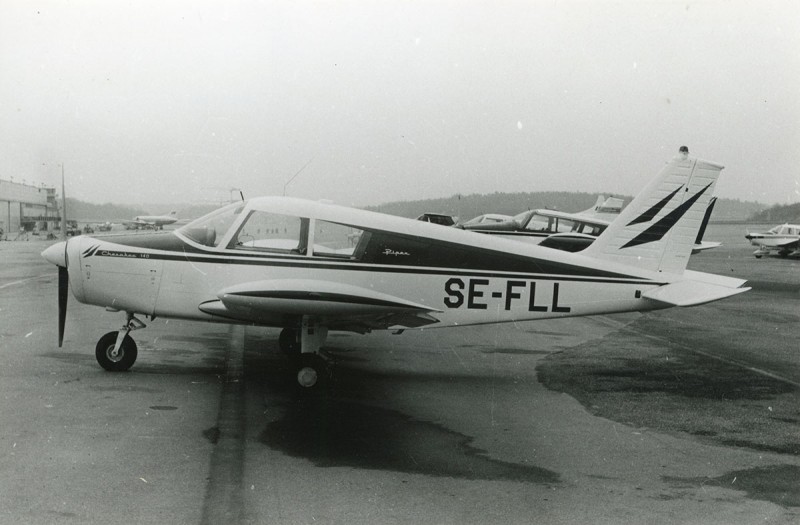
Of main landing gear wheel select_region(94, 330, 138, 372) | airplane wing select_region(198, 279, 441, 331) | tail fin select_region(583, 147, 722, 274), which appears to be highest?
tail fin select_region(583, 147, 722, 274)

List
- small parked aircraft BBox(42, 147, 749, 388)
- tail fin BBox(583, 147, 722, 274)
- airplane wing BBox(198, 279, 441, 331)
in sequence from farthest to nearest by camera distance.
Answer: tail fin BBox(583, 147, 722, 274)
small parked aircraft BBox(42, 147, 749, 388)
airplane wing BBox(198, 279, 441, 331)

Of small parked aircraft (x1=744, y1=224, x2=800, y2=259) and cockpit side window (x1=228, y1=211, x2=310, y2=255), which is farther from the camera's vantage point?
small parked aircraft (x1=744, y1=224, x2=800, y2=259)

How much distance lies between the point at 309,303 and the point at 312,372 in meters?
0.88

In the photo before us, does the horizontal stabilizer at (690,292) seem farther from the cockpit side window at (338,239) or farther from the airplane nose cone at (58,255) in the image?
the airplane nose cone at (58,255)

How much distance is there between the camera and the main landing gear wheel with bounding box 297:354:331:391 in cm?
Result: 773

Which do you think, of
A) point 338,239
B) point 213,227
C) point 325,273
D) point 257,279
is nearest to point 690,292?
point 338,239

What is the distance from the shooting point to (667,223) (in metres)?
8.96

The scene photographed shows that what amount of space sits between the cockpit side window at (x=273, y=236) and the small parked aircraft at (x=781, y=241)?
1472 inches

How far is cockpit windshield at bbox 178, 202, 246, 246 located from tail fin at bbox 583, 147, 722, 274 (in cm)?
437

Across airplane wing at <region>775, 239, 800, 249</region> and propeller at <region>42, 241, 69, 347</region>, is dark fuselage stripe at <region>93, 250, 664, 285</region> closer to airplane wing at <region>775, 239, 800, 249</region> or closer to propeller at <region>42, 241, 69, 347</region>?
propeller at <region>42, 241, 69, 347</region>

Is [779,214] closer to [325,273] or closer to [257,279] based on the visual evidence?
[325,273]

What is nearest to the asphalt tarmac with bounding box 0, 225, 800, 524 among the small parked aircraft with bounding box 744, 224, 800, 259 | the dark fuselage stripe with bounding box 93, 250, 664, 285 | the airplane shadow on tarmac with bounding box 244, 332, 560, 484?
the airplane shadow on tarmac with bounding box 244, 332, 560, 484

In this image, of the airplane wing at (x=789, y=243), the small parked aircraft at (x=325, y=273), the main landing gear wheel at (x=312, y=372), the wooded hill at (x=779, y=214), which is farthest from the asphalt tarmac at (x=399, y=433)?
the wooded hill at (x=779, y=214)

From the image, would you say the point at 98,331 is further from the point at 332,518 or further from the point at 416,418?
the point at 332,518
